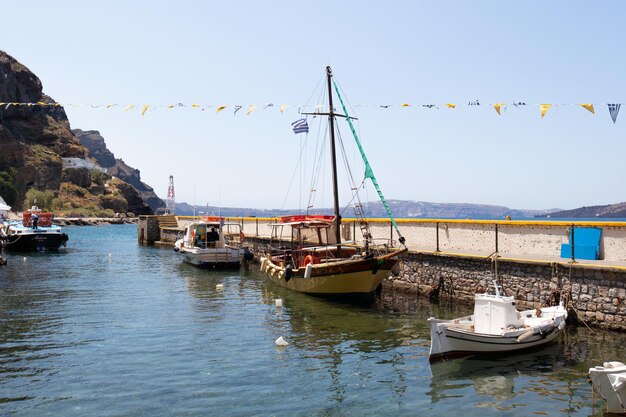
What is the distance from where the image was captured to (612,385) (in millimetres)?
9891

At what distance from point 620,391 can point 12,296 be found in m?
23.2

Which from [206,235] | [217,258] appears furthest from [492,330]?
[206,235]

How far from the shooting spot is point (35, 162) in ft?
421

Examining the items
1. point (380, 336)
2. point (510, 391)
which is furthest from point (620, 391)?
point (380, 336)

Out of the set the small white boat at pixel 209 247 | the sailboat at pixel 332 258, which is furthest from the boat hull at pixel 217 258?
the sailboat at pixel 332 258

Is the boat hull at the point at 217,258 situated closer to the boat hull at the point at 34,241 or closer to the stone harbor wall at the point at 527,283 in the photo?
the stone harbor wall at the point at 527,283

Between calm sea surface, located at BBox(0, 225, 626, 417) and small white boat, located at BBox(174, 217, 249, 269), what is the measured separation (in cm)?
1182

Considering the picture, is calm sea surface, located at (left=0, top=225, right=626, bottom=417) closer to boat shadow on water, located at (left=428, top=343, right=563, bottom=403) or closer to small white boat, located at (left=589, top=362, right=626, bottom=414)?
boat shadow on water, located at (left=428, top=343, right=563, bottom=403)

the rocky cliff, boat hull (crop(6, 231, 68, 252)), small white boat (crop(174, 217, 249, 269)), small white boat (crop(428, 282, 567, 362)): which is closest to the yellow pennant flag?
small white boat (crop(428, 282, 567, 362))

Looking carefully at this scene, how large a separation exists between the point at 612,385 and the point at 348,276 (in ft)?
41.6

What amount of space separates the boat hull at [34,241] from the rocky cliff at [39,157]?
7665 cm

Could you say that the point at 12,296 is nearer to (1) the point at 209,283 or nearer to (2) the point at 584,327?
(1) the point at 209,283

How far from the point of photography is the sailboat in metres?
21.6

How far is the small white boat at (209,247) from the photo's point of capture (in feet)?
116
